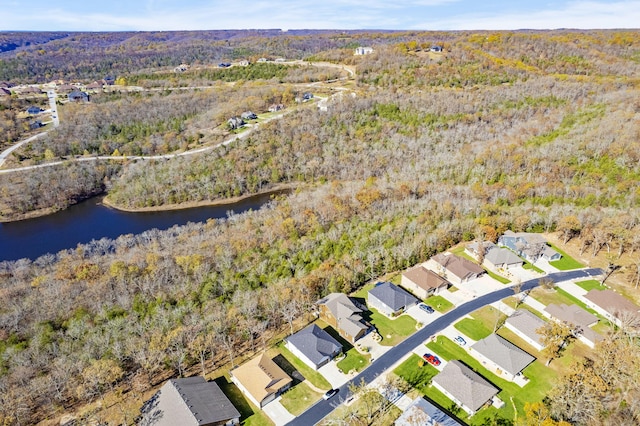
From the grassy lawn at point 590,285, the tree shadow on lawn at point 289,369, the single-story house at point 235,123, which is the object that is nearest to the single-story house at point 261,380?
the tree shadow on lawn at point 289,369

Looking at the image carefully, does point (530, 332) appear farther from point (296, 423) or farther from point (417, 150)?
point (417, 150)

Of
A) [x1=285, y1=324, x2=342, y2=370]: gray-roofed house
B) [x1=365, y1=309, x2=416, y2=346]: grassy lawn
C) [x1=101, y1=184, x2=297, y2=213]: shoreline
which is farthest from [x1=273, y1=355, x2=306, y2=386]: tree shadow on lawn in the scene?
[x1=101, y1=184, x2=297, y2=213]: shoreline

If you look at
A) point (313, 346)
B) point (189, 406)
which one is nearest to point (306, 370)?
point (313, 346)

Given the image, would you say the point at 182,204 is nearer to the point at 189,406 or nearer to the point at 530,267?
the point at 189,406

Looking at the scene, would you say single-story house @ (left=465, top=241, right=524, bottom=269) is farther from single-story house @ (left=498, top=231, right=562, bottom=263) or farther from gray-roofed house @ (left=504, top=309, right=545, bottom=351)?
gray-roofed house @ (left=504, top=309, right=545, bottom=351)

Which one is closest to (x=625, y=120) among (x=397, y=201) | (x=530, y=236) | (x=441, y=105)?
(x=441, y=105)

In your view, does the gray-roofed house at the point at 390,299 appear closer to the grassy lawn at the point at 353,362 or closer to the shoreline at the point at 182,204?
the grassy lawn at the point at 353,362
